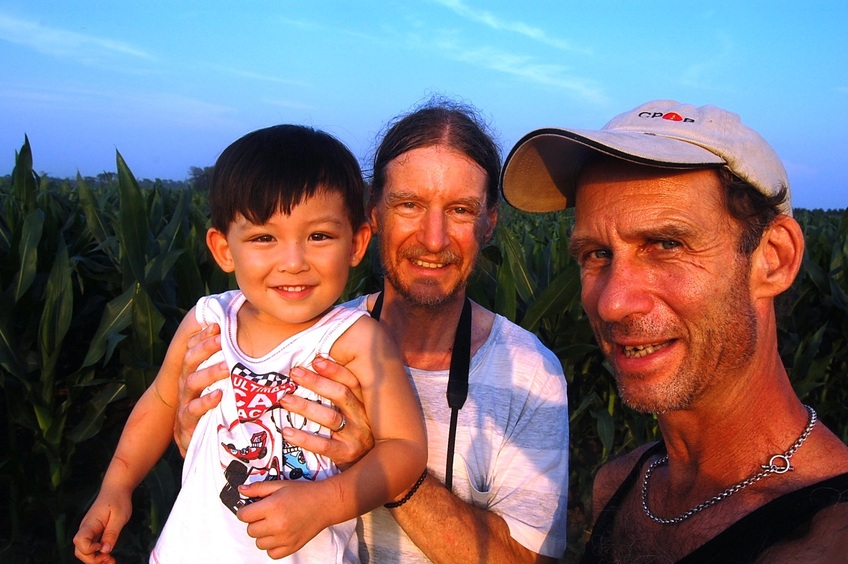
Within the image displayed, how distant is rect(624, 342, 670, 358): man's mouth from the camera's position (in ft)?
4.79

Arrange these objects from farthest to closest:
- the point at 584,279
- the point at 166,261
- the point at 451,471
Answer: the point at 166,261
the point at 451,471
the point at 584,279

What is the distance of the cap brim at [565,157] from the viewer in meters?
1.36

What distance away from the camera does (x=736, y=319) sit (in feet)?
4.65

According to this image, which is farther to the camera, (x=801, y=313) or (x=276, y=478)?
(x=801, y=313)

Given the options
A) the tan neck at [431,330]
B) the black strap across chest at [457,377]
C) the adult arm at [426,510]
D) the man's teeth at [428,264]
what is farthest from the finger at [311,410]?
the man's teeth at [428,264]

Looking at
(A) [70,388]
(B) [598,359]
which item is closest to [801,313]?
(B) [598,359]

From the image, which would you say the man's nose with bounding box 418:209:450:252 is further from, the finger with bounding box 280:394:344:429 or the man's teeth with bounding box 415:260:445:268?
the finger with bounding box 280:394:344:429

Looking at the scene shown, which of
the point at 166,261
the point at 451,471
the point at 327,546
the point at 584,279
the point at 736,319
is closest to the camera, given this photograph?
the point at 736,319

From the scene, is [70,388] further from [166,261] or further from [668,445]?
[668,445]

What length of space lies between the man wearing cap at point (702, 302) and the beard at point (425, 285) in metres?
0.51

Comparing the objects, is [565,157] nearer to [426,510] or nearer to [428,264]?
[428,264]

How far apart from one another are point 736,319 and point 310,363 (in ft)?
3.25

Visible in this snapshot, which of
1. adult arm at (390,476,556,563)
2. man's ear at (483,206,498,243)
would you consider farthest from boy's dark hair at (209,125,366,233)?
adult arm at (390,476,556,563)

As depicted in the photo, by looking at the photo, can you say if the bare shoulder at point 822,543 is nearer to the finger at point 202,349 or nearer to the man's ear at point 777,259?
the man's ear at point 777,259
